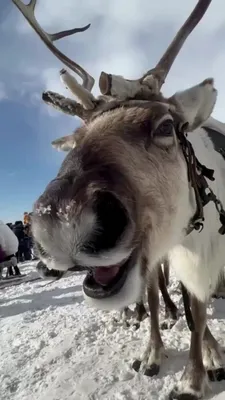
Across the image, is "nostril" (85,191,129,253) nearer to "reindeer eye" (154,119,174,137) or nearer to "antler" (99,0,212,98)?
"reindeer eye" (154,119,174,137)

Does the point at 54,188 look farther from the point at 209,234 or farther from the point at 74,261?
the point at 209,234

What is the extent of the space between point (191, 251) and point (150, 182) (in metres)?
1.27

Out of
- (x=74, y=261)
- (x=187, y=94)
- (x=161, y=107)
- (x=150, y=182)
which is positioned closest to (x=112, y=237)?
(x=74, y=261)

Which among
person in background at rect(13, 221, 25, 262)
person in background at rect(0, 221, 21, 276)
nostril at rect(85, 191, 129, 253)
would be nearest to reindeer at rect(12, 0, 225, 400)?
nostril at rect(85, 191, 129, 253)

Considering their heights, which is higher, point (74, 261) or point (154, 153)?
point (154, 153)

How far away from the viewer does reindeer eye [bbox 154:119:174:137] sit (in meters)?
2.42

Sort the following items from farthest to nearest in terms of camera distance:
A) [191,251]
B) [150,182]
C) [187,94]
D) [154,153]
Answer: [191,251] < [187,94] < [154,153] < [150,182]

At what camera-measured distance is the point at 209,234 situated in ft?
10.8

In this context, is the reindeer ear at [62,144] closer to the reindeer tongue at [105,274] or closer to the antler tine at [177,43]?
the antler tine at [177,43]

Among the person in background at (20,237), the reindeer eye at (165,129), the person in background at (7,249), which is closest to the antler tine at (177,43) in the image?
the reindeer eye at (165,129)

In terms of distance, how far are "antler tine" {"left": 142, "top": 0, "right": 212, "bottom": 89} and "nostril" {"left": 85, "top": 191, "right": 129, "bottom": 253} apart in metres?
1.62

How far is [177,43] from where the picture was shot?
3207mm

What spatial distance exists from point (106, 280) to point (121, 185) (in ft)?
1.57

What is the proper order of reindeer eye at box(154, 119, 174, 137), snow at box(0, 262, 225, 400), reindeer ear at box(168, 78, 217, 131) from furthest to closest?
snow at box(0, 262, 225, 400) < reindeer ear at box(168, 78, 217, 131) < reindeer eye at box(154, 119, 174, 137)
